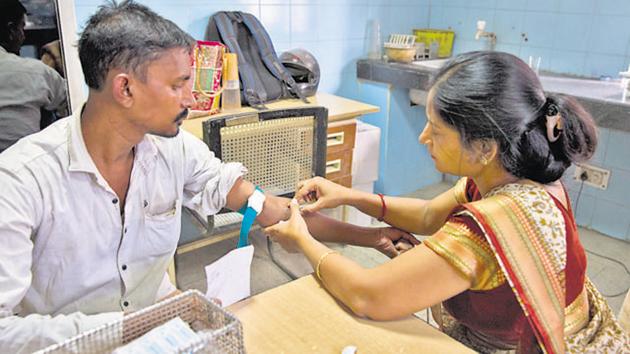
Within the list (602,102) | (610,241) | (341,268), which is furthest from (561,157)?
(610,241)

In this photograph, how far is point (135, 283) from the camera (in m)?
1.18

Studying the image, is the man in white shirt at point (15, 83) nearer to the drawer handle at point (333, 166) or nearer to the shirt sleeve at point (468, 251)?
the drawer handle at point (333, 166)

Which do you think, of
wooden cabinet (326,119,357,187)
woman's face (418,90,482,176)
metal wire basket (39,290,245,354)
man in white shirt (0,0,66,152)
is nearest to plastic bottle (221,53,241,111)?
wooden cabinet (326,119,357,187)

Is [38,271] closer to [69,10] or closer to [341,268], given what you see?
[341,268]

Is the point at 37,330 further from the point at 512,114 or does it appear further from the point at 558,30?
the point at 558,30

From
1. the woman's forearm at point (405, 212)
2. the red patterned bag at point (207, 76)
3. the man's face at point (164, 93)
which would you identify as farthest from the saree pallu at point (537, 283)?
the red patterned bag at point (207, 76)

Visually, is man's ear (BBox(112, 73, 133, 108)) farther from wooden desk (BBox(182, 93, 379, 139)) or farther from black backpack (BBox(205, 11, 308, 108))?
black backpack (BBox(205, 11, 308, 108))

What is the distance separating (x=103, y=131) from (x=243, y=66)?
1465 millimetres

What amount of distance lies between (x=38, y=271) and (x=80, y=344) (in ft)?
1.45

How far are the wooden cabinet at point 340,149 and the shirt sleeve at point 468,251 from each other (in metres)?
1.48

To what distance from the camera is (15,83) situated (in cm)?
189

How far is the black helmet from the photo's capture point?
2.72 meters

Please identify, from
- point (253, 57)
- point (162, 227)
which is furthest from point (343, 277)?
point (253, 57)

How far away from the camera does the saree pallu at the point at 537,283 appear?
937 mm
